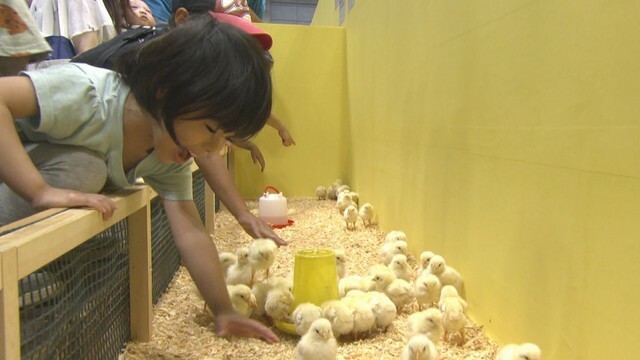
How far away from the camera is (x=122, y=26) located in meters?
2.28

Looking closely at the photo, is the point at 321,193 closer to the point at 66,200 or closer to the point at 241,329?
the point at 241,329

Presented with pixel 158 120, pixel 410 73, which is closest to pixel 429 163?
pixel 410 73

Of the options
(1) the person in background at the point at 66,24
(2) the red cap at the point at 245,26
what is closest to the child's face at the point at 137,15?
(1) the person in background at the point at 66,24

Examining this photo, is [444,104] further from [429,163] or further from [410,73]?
[410,73]

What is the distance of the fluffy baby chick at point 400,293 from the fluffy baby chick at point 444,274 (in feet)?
0.35

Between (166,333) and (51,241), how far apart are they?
863mm

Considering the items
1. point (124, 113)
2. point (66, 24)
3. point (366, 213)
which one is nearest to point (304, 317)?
point (124, 113)

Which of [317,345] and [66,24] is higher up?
[66,24]

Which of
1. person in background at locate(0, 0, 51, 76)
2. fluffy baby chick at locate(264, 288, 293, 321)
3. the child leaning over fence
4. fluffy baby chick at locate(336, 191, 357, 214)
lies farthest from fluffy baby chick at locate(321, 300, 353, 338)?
fluffy baby chick at locate(336, 191, 357, 214)

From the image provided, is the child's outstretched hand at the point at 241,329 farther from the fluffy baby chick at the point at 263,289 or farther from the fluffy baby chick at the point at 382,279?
the fluffy baby chick at the point at 382,279

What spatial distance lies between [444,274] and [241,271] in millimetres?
711

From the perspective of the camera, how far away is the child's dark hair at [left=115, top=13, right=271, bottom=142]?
0.99 meters

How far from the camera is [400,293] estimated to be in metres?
1.72

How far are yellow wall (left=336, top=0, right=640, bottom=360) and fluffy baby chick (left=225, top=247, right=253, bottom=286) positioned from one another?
0.73 m
